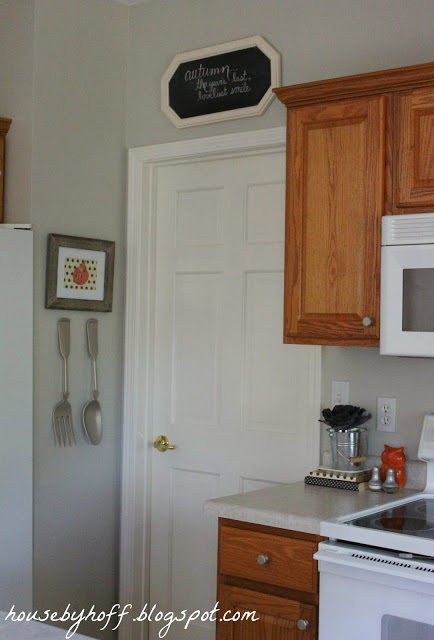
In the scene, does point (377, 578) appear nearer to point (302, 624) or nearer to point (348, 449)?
point (302, 624)

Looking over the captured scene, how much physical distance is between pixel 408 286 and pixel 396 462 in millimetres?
621

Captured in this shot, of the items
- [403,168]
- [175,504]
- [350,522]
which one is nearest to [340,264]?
[403,168]

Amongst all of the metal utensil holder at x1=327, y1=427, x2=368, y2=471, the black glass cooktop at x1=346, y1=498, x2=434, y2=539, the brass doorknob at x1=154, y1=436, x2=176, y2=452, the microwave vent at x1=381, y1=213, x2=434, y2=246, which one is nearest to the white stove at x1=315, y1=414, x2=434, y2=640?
the black glass cooktop at x1=346, y1=498, x2=434, y2=539

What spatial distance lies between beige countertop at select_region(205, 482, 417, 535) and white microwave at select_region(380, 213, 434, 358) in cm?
47

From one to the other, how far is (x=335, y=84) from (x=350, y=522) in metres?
1.35

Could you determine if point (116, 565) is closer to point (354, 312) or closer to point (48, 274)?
point (48, 274)

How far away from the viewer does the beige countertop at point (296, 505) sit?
2438mm

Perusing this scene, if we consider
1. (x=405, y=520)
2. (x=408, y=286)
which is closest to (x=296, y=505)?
(x=405, y=520)

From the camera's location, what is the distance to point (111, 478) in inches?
142

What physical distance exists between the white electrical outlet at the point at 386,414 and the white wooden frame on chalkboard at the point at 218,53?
1.17m

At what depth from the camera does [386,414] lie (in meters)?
2.96

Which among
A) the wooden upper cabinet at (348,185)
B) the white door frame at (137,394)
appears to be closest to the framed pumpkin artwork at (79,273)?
the white door frame at (137,394)

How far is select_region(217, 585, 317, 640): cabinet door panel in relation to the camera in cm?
242

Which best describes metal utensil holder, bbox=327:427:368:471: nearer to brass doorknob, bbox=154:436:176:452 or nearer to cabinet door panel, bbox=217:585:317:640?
cabinet door panel, bbox=217:585:317:640
